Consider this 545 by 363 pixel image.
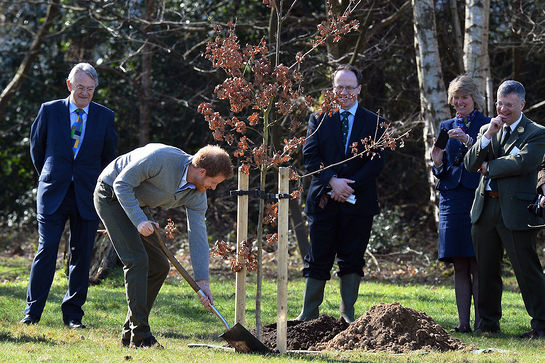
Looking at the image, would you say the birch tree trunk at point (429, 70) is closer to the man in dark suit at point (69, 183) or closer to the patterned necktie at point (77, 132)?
the man in dark suit at point (69, 183)

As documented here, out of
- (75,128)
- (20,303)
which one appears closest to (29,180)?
(20,303)

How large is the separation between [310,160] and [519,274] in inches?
79.4

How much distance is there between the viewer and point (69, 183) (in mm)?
6902

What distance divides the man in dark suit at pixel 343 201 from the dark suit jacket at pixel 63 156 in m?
1.86

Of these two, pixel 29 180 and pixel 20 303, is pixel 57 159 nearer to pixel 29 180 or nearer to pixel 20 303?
pixel 20 303

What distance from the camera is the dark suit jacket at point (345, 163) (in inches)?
266

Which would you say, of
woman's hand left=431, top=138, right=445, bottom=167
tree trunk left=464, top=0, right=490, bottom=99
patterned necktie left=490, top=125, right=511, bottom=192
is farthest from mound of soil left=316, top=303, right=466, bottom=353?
tree trunk left=464, top=0, right=490, bottom=99

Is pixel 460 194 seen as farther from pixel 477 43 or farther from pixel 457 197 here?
pixel 477 43

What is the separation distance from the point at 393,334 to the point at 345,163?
63.2 inches

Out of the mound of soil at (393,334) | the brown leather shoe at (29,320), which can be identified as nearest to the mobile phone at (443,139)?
the mound of soil at (393,334)

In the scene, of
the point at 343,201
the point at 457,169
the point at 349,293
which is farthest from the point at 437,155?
the point at 349,293

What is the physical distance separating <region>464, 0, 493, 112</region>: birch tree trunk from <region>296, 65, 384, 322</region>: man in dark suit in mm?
3227

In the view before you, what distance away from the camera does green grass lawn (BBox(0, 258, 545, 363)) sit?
532 cm

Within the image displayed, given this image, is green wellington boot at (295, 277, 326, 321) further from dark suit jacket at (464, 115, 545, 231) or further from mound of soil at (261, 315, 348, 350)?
dark suit jacket at (464, 115, 545, 231)
